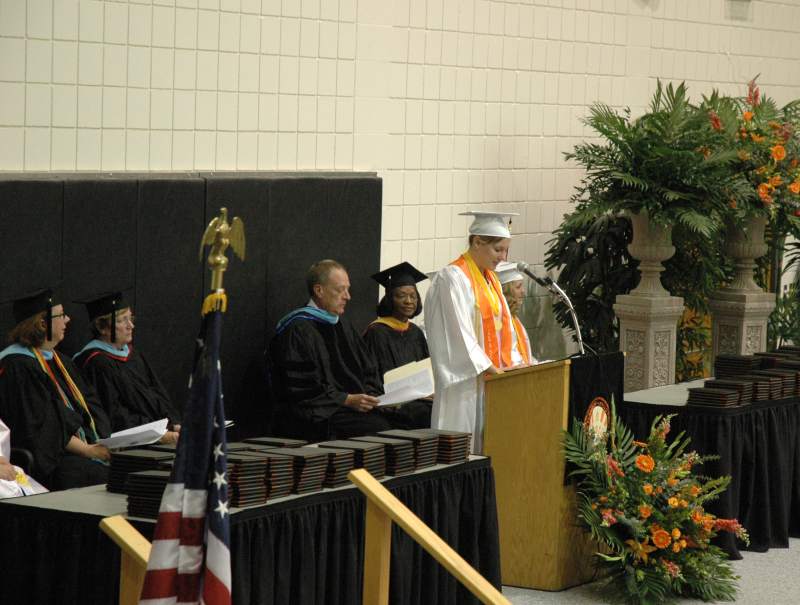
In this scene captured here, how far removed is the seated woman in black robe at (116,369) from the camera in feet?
23.0

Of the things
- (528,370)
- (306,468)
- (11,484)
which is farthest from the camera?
(528,370)

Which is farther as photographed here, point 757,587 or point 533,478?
point 757,587

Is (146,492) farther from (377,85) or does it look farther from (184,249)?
(377,85)

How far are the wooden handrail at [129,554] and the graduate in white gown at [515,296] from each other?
4043 mm

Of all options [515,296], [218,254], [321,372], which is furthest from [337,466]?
[515,296]

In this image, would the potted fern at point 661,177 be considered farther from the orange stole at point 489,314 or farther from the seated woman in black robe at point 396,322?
the orange stole at point 489,314

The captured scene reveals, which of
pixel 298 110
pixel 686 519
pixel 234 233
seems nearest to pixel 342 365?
pixel 298 110

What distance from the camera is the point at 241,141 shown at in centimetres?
835

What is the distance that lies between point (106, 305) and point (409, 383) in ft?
5.36

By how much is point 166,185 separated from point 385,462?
9.10 ft

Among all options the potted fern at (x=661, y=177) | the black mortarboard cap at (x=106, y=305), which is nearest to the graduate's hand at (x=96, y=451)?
the black mortarboard cap at (x=106, y=305)

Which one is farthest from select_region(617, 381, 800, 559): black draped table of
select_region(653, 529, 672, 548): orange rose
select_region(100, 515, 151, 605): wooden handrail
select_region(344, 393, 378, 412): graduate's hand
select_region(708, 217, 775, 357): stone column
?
select_region(100, 515, 151, 605): wooden handrail

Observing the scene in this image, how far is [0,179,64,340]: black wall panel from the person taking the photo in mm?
6867

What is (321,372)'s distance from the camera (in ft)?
26.8
